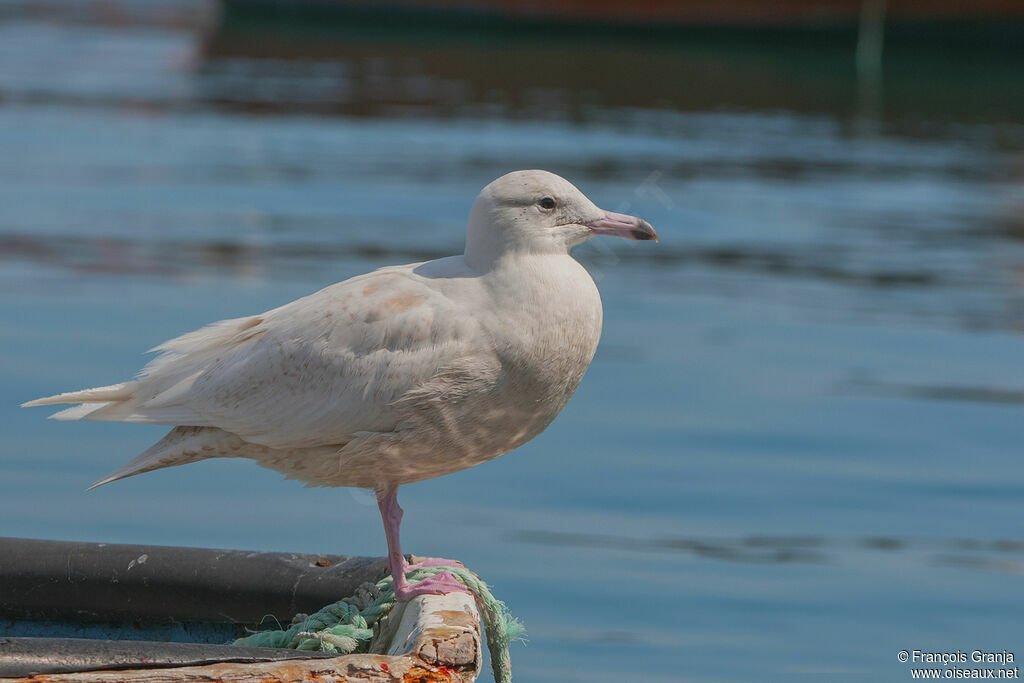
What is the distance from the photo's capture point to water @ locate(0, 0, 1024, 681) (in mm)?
7441

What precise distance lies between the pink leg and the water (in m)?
2.33

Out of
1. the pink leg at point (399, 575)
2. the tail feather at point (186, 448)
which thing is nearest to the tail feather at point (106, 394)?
the tail feather at point (186, 448)

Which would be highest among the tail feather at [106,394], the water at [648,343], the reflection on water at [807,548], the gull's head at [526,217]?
the gull's head at [526,217]

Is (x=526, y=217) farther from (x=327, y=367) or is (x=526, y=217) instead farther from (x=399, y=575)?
(x=399, y=575)

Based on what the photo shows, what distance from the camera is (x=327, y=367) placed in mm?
4348

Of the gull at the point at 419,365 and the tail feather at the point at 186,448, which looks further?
the tail feather at the point at 186,448

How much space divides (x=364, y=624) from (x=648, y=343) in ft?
24.1

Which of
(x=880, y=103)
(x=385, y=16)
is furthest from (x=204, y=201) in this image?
(x=385, y=16)

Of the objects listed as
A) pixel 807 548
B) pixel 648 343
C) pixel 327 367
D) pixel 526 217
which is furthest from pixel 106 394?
pixel 648 343

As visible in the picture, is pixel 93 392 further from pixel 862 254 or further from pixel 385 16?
pixel 385 16

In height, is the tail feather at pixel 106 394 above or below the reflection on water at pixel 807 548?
above

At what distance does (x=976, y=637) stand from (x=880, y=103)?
24.5 meters

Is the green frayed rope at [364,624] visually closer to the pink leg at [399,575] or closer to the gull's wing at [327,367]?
the pink leg at [399,575]

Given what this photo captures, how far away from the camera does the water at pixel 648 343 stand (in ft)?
24.4
